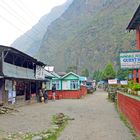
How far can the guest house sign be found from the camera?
14156 millimetres

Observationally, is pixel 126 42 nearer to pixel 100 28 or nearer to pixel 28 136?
pixel 100 28

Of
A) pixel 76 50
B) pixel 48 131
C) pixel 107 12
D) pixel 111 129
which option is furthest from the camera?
pixel 107 12

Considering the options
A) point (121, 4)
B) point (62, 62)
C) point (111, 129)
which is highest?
point (121, 4)

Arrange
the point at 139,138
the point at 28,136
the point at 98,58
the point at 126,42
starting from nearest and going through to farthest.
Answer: the point at 139,138
the point at 28,136
the point at 126,42
the point at 98,58

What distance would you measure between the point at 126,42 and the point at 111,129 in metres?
119

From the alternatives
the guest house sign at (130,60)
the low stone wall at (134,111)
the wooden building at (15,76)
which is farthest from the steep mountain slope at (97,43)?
the guest house sign at (130,60)

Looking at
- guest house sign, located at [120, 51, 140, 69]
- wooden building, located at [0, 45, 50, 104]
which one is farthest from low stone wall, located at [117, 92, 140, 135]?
wooden building, located at [0, 45, 50, 104]

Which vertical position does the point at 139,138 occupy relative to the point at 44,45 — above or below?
below

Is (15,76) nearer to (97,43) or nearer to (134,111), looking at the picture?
(134,111)

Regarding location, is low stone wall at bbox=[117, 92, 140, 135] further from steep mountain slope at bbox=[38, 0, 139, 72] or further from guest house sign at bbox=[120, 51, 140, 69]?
steep mountain slope at bbox=[38, 0, 139, 72]

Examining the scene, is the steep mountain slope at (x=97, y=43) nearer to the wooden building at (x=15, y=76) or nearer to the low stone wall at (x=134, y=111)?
the wooden building at (x=15, y=76)

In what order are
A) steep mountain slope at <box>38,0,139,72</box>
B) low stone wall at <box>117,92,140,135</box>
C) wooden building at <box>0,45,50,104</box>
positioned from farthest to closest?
steep mountain slope at <box>38,0,139,72</box>
wooden building at <box>0,45,50,104</box>
low stone wall at <box>117,92,140,135</box>

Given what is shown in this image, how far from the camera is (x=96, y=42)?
155 metres

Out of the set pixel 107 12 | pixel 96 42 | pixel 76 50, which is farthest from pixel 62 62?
pixel 107 12
